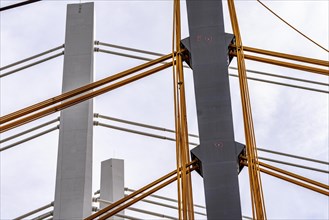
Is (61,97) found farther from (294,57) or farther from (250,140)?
(294,57)

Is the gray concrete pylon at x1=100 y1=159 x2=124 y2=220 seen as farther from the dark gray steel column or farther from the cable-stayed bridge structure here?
the dark gray steel column

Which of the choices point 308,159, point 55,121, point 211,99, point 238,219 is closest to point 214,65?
point 211,99

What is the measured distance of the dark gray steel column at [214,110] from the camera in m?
10.5

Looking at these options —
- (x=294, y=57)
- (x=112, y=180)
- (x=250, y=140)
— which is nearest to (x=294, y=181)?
(x=250, y=140)

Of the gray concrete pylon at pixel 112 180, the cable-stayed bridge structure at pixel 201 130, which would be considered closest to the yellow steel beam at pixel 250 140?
the cable-stayed bridge structure at pixel 201 130

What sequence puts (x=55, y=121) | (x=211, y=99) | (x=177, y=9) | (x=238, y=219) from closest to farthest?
(x=238, y=219)
(x=211, y=99)
(x=177, y=9)
(x=55, y=121)

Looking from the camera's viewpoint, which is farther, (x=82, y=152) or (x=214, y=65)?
(x=82, y=152)

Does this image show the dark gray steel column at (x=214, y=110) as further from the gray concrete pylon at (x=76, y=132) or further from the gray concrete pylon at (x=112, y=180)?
the gray concrete pylon at (x=112, y=180)

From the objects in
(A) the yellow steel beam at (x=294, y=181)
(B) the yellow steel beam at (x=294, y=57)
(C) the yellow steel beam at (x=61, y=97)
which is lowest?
(A) the yellow steel beam at (x=294, y=181)

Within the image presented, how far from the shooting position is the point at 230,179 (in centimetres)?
1054

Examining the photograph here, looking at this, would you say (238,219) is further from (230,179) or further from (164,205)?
(164,205)

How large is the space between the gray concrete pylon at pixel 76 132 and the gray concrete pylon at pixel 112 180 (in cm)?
332

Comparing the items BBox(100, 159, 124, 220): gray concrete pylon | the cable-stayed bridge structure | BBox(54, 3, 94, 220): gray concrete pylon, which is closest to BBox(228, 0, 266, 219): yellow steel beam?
the cable-stayed bridge structure

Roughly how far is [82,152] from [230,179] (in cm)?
449
